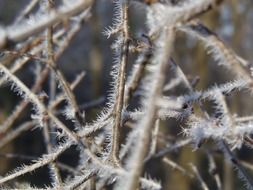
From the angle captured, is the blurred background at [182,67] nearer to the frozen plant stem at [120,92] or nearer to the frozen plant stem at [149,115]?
the frozen plant stem at [120,92]

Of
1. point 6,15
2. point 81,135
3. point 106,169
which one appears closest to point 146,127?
point 106,169

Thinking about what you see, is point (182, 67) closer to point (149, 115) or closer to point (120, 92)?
point (120, 92)

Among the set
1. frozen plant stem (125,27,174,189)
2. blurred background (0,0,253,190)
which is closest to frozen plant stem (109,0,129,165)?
frozen plant stem (125,27,174,189)

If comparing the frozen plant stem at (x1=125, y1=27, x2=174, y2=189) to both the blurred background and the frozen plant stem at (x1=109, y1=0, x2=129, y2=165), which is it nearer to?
the frozen plant stem at (x1=109, y1=0, x2=129, y2=165)

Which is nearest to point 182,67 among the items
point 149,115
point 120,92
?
point 120,92

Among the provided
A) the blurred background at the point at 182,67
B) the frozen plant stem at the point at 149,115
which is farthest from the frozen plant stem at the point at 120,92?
the blurred background at the point at 182,67

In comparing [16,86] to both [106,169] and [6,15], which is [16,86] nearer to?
[106,169]
